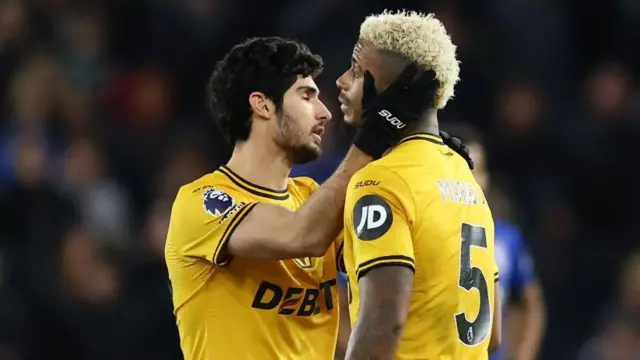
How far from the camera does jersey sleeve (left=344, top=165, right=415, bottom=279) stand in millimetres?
4125

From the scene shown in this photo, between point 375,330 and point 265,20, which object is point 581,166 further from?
point 375,330

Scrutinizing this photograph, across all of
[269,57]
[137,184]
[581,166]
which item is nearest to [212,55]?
[137,184]

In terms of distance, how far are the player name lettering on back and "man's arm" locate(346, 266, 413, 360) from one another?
1.14 ft

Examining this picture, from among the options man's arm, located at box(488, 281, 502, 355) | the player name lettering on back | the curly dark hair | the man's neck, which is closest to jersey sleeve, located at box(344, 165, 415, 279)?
the player name lettering on back

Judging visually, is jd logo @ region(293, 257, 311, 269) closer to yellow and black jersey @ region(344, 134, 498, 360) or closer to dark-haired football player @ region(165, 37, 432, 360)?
dark-haired football player @ region(165, 37, 432, 360)

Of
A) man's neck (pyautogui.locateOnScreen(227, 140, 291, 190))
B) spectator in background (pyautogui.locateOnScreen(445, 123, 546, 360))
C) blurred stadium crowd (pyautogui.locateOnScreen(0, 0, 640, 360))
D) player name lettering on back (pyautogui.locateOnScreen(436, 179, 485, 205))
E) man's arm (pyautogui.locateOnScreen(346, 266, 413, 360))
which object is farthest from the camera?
blurred stadium crowd (pyautogui.locateOnScreen(0, 0, 640, 360))

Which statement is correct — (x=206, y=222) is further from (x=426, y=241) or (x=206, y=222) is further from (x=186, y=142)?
(x=186, y=142)

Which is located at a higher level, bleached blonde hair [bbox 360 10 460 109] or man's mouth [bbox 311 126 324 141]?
bleached blonde hair [bbox 360 10 460 109]

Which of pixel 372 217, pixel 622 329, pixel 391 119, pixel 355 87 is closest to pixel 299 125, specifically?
pixel 355 87

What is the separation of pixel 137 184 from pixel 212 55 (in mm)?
1366

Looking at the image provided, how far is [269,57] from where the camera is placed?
5.33 metres

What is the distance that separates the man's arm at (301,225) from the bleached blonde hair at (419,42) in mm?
421

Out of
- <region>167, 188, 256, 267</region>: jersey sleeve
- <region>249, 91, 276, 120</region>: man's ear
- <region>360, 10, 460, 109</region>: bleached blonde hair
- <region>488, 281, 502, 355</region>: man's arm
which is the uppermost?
<region>360, 10, 460, 109</region>: bleached blonde hair

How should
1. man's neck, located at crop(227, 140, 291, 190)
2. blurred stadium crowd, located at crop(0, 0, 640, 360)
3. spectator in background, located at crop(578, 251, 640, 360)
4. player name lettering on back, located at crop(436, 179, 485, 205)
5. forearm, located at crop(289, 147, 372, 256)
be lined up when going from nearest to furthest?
player name lettering on back, located at crop(436, 179, 485, 205) < forearm, located at crop(289, 147, 372, 256) < man's neck, located at crop(227, 140, 291, 190) < spectator in background, located at crop(578, 251, 640, 360) < blurred stadium crowd, located at crop(0, 0, 640, 360)
